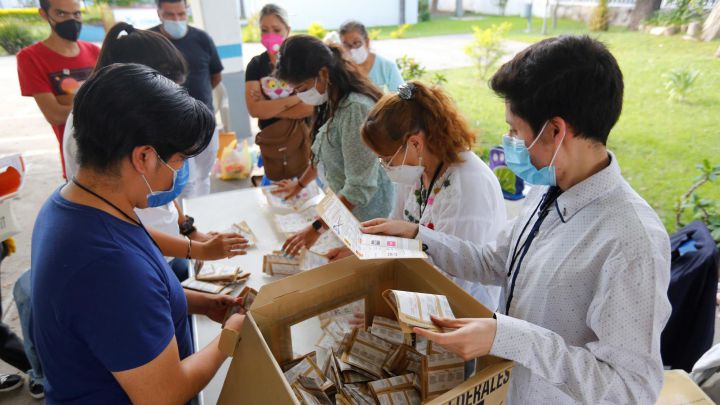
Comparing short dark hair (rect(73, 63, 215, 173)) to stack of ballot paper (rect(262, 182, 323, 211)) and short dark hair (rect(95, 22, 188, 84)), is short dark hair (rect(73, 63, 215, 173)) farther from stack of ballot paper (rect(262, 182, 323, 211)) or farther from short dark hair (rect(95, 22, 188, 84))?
stack of ballot paper (rect(262, 182, 323, 211))

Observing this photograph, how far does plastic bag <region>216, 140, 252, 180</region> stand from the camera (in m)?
4.86

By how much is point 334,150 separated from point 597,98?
1.39 m

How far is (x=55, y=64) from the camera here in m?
3.00

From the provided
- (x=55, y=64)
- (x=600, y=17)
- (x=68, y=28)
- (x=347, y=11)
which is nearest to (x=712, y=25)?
(x=600, y=17)

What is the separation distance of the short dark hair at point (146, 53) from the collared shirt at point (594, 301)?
156 cm

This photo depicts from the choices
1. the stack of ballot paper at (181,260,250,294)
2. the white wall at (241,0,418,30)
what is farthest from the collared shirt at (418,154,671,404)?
the white wall at (241,0,418,30)

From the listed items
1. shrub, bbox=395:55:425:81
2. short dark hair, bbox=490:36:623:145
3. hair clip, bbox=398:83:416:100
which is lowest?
shrub, bbox=395:55:425:81

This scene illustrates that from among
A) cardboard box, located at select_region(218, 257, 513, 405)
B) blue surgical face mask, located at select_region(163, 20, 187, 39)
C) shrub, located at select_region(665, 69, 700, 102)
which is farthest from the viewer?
shrub, located at select_region(665, 69, 700, 102)

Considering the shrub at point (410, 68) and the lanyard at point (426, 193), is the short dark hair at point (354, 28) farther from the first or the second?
the lanyard at point (426, 193)

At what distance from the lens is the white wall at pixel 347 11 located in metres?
12.5

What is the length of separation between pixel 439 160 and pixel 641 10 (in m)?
3.08

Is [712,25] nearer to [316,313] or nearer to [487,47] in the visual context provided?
[487,47]

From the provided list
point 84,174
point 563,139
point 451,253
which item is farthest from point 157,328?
point 563,139

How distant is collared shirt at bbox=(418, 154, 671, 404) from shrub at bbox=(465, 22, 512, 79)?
542cm
